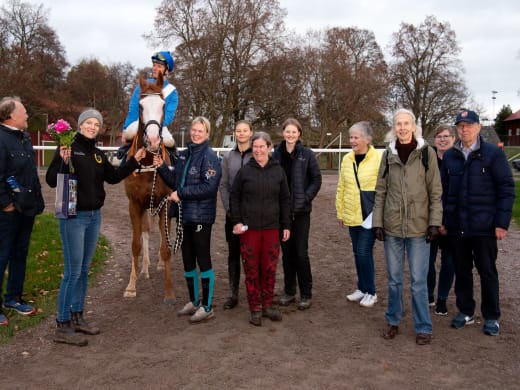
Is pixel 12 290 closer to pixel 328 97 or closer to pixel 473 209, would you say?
pixel 473 209

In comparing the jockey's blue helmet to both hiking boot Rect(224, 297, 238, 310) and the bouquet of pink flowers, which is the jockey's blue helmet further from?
hiking boot Rect(224, 297, 238, 310)

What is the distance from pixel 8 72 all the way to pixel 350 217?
35061 mm

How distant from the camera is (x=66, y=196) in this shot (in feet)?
14.0

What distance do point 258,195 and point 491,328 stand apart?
2659 millimetres

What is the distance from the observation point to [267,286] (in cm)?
502

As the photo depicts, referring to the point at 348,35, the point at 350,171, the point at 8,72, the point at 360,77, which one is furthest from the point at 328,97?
the point at 350,171

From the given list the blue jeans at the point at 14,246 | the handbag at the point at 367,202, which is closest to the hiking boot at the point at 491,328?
the handbag at the point at 367,202

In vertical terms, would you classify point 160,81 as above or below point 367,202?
above

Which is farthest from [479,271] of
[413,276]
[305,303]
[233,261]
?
[233,261]

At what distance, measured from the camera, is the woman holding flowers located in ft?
14.2

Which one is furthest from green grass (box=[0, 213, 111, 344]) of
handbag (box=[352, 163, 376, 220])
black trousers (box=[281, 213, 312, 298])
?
handbag (box=[352, 163, 376, 220])

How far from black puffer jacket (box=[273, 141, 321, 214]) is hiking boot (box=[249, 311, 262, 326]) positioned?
1.18 meters

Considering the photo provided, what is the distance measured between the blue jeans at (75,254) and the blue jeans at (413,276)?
2900 millimetres

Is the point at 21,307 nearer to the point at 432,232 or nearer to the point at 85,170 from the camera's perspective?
the point at 85,170
